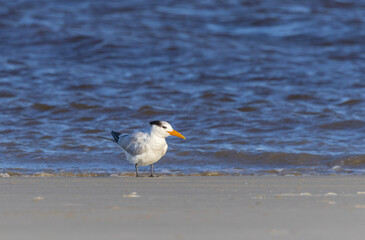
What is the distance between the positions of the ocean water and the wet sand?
1.18 metres

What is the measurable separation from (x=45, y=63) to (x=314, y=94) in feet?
17.0

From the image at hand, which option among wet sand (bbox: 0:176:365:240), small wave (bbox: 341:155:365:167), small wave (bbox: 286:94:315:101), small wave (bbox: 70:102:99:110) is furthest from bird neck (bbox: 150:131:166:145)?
small wave (bbox: 286:94:315:101)

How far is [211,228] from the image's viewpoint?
124 inches

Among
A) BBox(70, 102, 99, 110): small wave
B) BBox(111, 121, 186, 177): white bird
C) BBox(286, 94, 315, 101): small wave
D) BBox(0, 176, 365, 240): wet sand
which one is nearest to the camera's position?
BBox(0, 176, 365, 240): wet sand

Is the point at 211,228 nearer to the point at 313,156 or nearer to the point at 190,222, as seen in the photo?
the point at 190,222

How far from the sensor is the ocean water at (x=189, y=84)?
6723 millimetres

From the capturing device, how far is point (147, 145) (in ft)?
19.1

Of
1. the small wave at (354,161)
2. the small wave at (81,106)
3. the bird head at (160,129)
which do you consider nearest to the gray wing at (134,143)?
the bird head at (160,129)

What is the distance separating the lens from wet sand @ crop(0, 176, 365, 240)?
3064 millimetres

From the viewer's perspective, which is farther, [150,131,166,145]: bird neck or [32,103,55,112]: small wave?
[32,103,55,112]: small wave

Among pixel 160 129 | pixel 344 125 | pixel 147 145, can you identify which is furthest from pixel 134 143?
pixel 344 125

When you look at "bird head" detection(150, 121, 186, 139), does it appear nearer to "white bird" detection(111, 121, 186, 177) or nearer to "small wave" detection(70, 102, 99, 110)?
"white bird" detection(111, 121, 186, 177)

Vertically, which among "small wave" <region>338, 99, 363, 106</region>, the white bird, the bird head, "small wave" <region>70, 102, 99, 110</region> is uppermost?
the bird head

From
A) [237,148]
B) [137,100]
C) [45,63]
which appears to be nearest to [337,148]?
[237,148]
